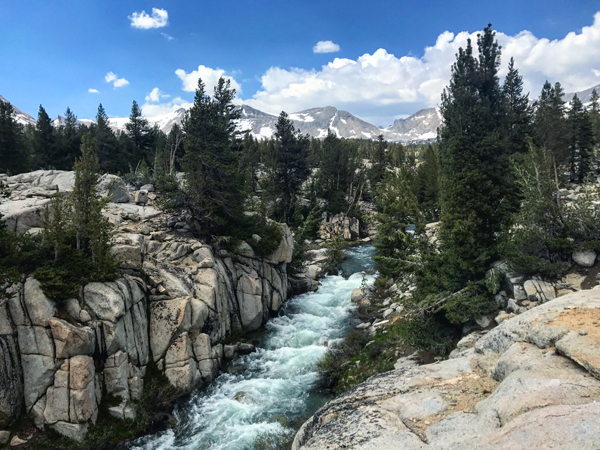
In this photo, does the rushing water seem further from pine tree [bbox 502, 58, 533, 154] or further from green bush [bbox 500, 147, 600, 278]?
pine tree [bbox 502, 58, 533, 154]

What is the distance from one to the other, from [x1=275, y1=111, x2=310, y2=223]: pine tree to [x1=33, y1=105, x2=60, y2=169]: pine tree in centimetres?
2948

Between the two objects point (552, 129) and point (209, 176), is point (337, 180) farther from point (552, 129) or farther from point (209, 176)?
point (209, 176)

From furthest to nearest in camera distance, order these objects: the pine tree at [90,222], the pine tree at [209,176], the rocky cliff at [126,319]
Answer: the pine tree at [209,176] < the pine tree at [90,222] < the rocky cliff at [126,319]

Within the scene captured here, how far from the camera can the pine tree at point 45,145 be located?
4497 cm

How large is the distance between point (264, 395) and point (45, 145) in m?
46.4

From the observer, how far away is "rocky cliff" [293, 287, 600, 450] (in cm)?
Answer: 526

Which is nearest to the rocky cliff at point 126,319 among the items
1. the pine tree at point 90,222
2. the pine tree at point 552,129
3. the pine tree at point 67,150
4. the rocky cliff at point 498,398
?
the pine tree at point 90,222

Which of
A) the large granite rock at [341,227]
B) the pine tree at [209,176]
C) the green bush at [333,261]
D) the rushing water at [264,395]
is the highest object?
the pine tree at [209,176]

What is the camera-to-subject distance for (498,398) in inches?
253

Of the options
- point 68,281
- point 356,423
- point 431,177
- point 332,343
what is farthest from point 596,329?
point 431,177

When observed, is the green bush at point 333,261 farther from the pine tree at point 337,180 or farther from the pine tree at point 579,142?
the pine tree at point 579,142

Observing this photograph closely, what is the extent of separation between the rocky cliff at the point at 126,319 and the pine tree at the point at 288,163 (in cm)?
2625

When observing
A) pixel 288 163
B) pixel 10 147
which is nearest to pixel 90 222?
pixel 10 147

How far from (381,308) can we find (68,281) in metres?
19.1
